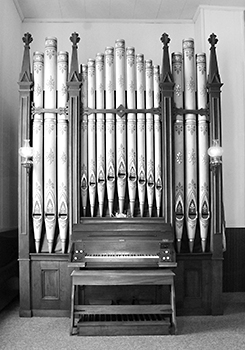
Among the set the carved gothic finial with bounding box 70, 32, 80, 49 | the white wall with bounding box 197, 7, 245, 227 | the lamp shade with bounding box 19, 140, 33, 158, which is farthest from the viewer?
the white wall with bounding box 197, 7, 245, 227

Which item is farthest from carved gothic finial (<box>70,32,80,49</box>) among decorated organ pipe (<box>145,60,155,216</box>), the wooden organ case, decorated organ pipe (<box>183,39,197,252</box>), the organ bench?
the organ bench

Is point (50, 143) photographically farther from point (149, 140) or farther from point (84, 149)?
point (149, 140)

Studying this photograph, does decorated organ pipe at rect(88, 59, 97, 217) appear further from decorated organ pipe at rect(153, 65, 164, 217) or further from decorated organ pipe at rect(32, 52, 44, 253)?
decorated organ pipe at rect(153, 65, 164, 217)

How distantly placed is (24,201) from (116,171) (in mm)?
1123

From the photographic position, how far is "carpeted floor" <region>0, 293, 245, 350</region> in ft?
15.4

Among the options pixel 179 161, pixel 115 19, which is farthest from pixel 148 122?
pixel 115 19

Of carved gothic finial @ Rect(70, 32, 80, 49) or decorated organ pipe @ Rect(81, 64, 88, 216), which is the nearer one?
decorated organ pipe @ Rect(81, 64, 88, 216)

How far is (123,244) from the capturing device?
5668mm

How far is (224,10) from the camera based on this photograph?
7.16m

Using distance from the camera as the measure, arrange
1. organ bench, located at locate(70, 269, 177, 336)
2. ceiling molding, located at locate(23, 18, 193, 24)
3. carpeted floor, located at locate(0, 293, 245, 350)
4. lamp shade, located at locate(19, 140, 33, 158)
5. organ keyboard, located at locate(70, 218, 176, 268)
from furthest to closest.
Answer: ceiling molding, located at locate(23, 18, 193, 24) < lamp shade, located at locate(19, 140, 33, 158) < organ keyboard, located at locate(70, 218, 176, 268) < organ bench, located at locate(70, 269, 177, 336) < carpeted floor, located at locate(0, 293, 245, 350)

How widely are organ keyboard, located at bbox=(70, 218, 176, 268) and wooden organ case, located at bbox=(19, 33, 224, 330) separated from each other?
0.8 inches

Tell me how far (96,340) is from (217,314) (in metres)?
1.64

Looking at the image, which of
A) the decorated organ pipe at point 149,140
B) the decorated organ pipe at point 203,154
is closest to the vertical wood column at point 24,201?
the decorated organ pipe at point 149,140

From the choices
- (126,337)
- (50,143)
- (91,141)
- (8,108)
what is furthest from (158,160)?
(8,108)
